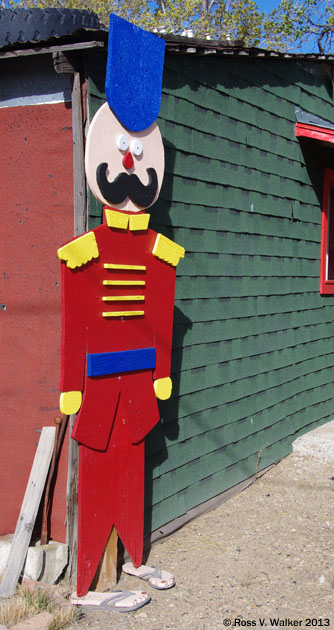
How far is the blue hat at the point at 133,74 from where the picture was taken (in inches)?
118

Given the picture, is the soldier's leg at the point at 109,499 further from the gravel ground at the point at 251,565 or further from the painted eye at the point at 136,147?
the painted eye at the point at 136,147

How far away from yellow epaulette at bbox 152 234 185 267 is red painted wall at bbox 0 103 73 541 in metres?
0.51

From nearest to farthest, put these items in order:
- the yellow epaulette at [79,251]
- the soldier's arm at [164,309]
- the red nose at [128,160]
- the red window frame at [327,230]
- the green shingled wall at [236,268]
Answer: the yellow epaulette at [79,251], the red nose at [128,160], the soldier's arm at [164,309], the green shingled wall at [236,268], the red window frame at [327,230]

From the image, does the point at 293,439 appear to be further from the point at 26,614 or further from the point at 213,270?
the point at 26,614

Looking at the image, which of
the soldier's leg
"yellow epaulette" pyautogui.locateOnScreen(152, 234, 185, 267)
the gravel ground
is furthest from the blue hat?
the gravel ground

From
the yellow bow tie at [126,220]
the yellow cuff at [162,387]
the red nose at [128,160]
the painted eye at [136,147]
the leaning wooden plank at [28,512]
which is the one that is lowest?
the leaning wooden plank at [28,512]

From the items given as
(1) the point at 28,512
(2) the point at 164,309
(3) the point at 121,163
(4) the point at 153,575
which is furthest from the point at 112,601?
(3) the point at 121,163

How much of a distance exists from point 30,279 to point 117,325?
69cm

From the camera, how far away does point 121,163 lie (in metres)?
3.08

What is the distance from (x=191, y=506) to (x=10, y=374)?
1.70m

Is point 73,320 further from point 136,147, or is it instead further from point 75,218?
point 136,147

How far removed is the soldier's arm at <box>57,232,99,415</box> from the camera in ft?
9.46

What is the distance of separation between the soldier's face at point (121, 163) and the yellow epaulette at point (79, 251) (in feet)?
0.76

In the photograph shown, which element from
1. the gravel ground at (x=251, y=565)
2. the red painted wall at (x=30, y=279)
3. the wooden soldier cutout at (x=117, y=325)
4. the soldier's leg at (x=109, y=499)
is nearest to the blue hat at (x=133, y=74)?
the wooden soldier cutout at (x=117, y=325)
